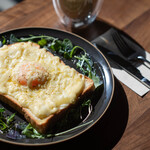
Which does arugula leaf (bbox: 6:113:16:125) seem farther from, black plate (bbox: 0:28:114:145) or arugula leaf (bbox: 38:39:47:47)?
arugula leaf (bbox: 38:39:47:47)

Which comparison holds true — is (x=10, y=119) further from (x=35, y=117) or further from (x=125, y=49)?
(x=125, y=49)

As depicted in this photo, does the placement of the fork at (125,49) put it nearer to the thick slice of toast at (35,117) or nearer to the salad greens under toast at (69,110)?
the salad greens under toast at (69,110)

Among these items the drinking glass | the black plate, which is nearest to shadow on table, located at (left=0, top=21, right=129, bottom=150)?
the black plate

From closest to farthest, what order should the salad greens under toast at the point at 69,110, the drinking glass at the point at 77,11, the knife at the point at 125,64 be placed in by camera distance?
the salad greens under toast at the point at 69,110 → the knife at the point at 125,64 → the drinking glass at the point at 77,11

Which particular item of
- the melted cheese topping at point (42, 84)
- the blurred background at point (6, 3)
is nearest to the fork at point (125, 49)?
the melted cheese topping at point (42, 84)

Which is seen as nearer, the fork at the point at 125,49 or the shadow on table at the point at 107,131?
the shadow on table at the point at 107,131

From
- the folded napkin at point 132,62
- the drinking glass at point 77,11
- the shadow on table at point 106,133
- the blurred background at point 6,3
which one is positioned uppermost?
the drinking glass at point 77,11

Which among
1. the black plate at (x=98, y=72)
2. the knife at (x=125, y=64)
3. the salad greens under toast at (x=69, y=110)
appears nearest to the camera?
the black plate at (x=98, y=72)

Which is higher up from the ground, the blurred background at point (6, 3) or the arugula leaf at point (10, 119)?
the arugula leaf at point (10, 119)
